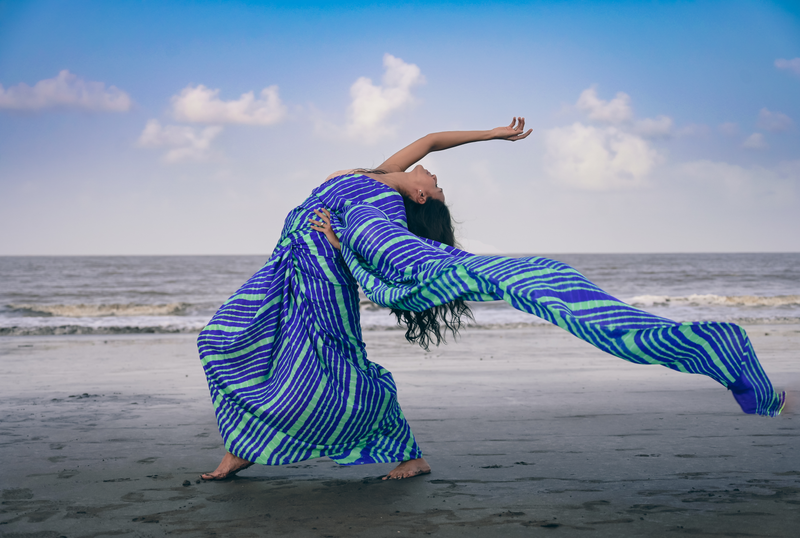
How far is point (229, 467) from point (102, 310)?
18.7 metres

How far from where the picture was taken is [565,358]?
7699 mm

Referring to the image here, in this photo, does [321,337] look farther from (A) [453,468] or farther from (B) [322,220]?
(A) [453,468]

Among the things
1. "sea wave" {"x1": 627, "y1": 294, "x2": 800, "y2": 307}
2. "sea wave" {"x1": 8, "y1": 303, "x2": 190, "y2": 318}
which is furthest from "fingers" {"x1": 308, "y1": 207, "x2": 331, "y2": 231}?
"sea wave" {"x1": 627, "y1": 294, "x2": 800, "y2": 307}

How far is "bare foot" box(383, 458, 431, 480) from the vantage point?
301 centimetres

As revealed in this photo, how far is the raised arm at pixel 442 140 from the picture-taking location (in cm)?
345

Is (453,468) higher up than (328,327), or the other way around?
(328,327)

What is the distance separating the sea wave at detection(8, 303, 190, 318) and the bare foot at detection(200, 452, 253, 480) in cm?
1593

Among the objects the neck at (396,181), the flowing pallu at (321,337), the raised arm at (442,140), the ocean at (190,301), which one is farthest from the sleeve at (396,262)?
the ocean at (190,301)

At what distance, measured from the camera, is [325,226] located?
2994mm

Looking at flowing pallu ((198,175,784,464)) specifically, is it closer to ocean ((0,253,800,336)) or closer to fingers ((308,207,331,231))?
fingers ((308,207,331,231))

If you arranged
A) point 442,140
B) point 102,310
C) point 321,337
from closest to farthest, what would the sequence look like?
point 321,337
point 442,140
point 102,310

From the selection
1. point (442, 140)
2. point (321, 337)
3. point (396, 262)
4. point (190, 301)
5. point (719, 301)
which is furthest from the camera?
point (190, 301)

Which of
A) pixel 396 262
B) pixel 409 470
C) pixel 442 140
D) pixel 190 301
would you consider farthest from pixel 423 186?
pixel 190 301

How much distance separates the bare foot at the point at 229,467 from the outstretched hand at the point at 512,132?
84.8 inches
